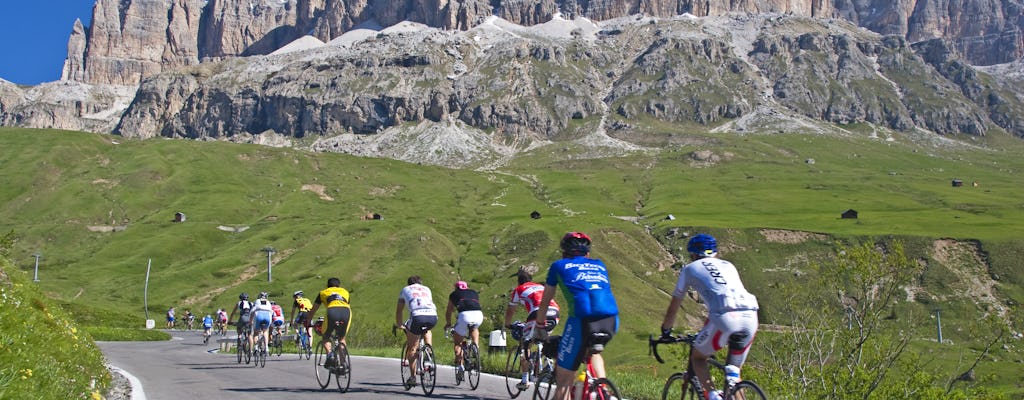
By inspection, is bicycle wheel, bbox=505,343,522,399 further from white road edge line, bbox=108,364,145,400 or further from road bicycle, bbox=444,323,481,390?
white road edge line, bbox=108,364,145,400

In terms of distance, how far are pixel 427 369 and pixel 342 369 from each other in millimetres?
2212

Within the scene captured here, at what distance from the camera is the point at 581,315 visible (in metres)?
10.7

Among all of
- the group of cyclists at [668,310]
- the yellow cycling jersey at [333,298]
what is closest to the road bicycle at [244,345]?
the yellow cycling jersey at [333,298]

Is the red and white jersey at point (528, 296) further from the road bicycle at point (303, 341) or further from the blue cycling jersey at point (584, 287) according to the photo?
the road bicycle at point (303, 341)

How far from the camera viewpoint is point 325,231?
433ft

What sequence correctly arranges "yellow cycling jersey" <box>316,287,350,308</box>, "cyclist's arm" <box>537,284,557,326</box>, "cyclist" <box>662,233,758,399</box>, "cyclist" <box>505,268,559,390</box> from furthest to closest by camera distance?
"yellow cycling jersey" <box>316,287,350,308</box>
"cyclist" <box>505,268,559,390</box>
"cyclist's arm" <box>537,284,557,326</box>
"cyclist" <box>662,233,758,399</box>

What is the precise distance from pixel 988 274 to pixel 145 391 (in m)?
115

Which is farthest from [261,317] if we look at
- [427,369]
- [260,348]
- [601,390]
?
[601,390]

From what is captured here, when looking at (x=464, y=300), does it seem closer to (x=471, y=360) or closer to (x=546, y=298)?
(x=471, y=360)

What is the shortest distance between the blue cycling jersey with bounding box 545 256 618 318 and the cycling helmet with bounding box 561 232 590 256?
19cm

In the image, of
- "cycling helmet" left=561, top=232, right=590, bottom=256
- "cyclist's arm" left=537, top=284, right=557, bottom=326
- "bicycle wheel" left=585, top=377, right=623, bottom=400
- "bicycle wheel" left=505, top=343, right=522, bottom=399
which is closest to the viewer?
"bicycle wheel" left=585, top=377, right=623, bottom=400

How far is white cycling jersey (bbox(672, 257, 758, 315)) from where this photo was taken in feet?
33.1

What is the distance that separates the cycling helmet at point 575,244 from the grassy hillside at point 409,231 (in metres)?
37.5

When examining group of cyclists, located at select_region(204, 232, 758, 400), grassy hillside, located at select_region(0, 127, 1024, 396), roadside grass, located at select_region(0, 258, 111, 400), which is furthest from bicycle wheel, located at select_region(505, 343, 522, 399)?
grassy hillside, located at select_region(0, 127, 1024, 396)
